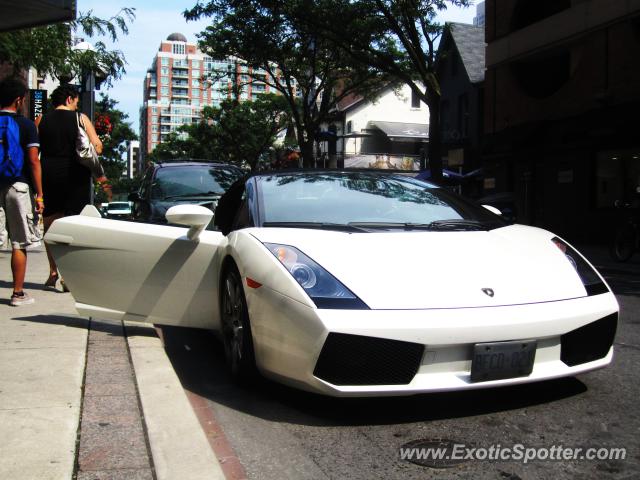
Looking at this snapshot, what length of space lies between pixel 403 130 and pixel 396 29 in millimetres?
28997

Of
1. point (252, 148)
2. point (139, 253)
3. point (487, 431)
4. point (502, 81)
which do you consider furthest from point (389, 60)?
point (252, 148)

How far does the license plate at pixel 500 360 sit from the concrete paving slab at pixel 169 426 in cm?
121

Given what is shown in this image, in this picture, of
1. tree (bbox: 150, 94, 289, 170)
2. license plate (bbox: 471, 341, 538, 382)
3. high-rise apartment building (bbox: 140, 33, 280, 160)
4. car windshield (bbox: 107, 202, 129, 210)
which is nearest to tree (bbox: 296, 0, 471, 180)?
license plate (bbox: 471, 341, 538, 382)

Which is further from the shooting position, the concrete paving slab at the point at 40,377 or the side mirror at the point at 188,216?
the side mirror at the point at 188,216

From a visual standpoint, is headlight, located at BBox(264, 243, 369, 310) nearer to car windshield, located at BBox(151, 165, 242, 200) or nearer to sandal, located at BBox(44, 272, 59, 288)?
sandal, located at BBox(44, 272, 59, 288)

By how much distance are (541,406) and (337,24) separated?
17551 millimetres

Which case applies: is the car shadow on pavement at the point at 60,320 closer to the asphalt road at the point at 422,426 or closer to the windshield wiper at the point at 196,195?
the asphalt road at the point at 422,426

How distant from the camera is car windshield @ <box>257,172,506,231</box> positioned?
3.78 metres

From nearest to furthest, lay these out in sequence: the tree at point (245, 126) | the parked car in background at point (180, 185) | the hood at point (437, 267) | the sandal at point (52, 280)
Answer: the hood at point (437, 267) < the sandal at point (52, 280) < the parked car in background at point (180, 185) < the tree at point (245, 126)

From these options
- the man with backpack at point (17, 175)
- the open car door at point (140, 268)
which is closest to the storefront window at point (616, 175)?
the man with backpack at point (17, 175)

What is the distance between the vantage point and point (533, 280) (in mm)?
3170

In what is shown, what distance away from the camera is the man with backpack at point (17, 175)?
5.43 metres

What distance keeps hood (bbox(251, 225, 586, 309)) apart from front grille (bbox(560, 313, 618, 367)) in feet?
0.59

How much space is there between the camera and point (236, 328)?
3.60 metres
